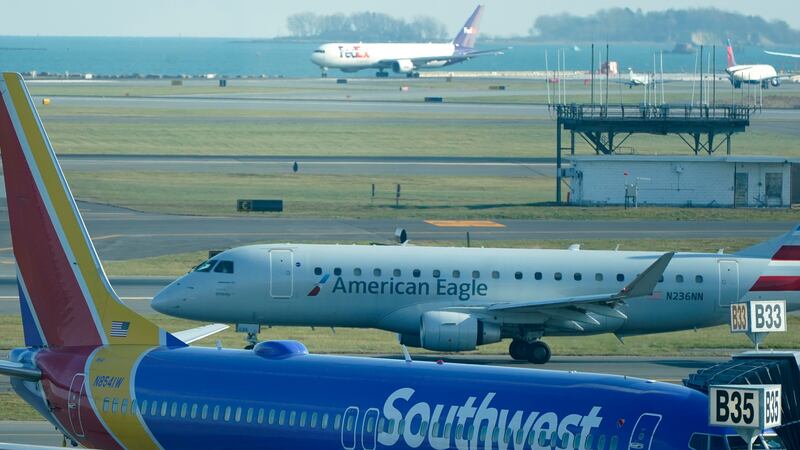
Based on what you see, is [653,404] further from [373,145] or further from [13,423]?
[373,145]

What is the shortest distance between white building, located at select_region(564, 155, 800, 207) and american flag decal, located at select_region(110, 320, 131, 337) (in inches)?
2456

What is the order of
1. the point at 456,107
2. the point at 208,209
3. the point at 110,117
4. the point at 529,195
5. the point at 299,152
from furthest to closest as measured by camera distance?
the point at 456,107 → the point at 110,117 → the point at 299,152 → the point at 529,195 → the point at 208,209

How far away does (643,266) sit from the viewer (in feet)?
146

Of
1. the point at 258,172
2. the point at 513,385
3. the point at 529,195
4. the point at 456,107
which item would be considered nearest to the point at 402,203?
the point at 529,195

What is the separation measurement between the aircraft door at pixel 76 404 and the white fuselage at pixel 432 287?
55.6 ft

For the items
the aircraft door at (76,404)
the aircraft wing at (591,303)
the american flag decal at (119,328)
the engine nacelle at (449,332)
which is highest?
the american flag decal at (119,328)

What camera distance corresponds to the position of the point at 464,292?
4403 centimetres

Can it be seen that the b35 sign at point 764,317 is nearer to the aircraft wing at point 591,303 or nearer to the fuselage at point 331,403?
the fuselage at point 331,403

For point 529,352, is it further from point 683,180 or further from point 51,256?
point 683,180

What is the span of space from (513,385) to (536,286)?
2104 centimetres

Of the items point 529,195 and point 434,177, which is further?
point 434,177

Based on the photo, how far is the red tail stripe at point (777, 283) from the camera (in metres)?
44.8

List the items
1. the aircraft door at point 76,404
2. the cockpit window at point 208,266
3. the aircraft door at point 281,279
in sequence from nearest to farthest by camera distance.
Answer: the aircraft door at point 76,404 < the aircraft door at point 281,279 < the cockpit window at point 208,266

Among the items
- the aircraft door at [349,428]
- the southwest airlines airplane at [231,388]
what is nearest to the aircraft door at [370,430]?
the southwest airlines airplane at [231,388]
